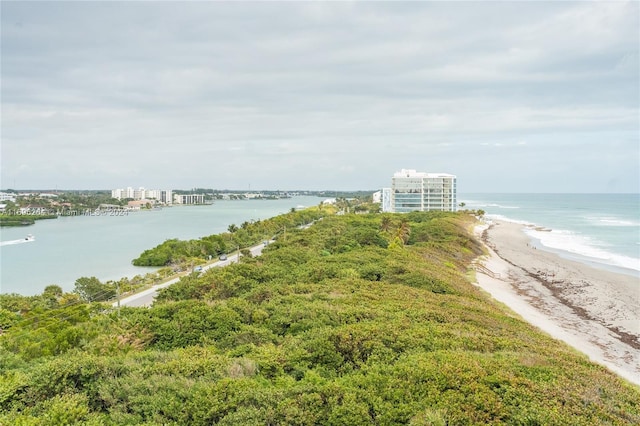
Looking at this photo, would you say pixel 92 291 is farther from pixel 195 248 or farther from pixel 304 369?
pixel 304 369

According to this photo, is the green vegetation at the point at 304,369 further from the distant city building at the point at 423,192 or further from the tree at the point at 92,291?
the distant city building at the point at 423,192

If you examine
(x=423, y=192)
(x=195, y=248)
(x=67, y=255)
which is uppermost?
(x=423, y=192)

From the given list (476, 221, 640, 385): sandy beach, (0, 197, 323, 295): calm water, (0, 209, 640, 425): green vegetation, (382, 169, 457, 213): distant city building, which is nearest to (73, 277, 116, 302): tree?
(0, 197, 323, 295): calm water

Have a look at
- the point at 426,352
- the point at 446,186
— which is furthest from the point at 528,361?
the point at 446,186

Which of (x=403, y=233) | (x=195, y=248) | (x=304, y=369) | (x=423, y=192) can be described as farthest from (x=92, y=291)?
(x=423, y=192)

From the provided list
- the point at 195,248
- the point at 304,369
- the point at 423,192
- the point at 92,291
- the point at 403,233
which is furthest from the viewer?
the point at 423,192

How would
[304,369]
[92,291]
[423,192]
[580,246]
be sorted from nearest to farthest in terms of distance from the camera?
[304,369], [92,291], [580,246], [423,192]
